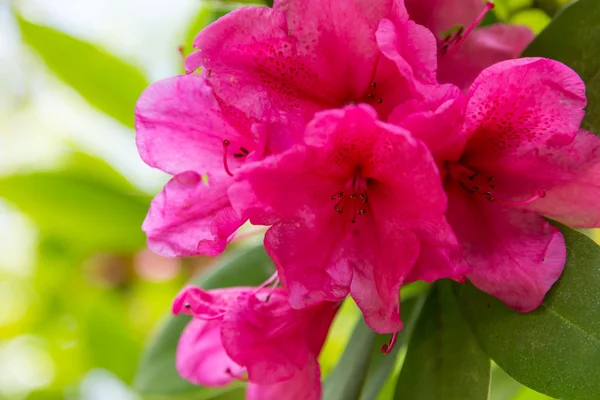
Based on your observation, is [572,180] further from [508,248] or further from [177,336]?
[177,336]

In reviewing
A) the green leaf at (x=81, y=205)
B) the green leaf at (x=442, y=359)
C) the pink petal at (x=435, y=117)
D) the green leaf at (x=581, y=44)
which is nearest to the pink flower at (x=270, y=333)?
the green leaf at (x=442, y=359)

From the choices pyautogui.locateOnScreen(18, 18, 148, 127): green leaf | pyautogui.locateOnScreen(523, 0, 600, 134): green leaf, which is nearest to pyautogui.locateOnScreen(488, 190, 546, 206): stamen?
pyautogui.locateOnScreen(523, 0, 600, 134): green leaf

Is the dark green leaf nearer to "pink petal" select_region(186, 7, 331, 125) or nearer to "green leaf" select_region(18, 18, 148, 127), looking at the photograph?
"pink petal" select_region(186, 7, 331, 125)

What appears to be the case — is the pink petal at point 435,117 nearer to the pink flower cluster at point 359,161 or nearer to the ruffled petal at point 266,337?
the pink flower cluster at point 359,161

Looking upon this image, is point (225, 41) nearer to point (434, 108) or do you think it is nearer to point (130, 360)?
point (434, 108)

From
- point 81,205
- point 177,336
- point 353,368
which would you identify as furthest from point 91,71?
point 353,368

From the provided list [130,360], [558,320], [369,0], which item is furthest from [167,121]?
[130,360]

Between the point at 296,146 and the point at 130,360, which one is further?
the point at 130,360
